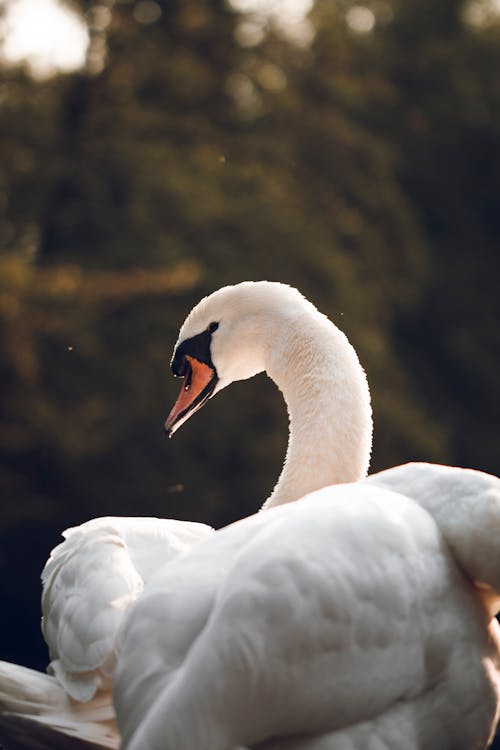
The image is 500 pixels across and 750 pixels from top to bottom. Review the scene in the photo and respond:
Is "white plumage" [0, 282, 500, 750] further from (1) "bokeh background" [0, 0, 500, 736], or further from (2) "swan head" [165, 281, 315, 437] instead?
(1) "bokeh background" [0, 0, 500, 736]

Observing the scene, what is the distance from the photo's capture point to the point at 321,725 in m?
2.68

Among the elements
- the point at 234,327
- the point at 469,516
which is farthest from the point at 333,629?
the point at 234,327

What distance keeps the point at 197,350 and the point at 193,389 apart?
0.21 m

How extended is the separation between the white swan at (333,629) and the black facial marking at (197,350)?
4.03 feet

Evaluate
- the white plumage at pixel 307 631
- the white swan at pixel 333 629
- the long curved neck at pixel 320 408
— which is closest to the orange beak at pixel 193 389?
the long curved neck at pixel 320 408

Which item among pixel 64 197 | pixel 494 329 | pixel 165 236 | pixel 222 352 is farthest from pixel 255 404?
pixel 222 352

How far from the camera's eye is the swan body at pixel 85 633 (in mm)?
3094

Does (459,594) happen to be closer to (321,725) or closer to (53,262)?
(321,725)

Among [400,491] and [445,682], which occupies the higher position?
[400,491]

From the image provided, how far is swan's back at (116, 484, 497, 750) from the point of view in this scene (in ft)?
8.38

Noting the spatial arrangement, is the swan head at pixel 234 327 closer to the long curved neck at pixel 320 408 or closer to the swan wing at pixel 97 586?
the long curved neck at pixel 320 408

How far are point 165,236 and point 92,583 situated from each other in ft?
42.2

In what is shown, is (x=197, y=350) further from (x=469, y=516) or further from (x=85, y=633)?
(x=469, y=516)

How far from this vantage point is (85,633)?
324 cm
